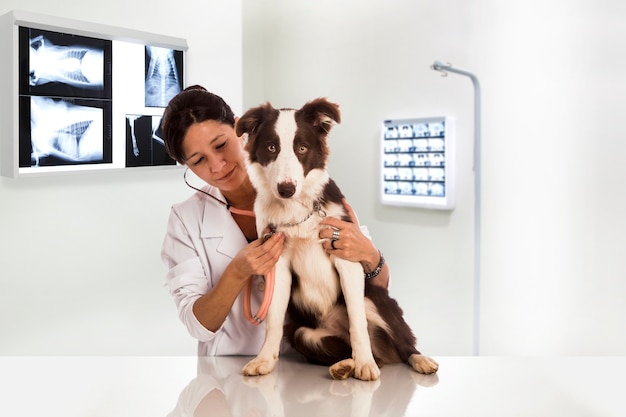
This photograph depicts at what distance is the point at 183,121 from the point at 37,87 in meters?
1.14

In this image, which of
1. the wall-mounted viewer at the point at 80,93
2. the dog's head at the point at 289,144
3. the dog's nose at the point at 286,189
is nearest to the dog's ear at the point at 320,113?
the dog's head at the point at 289,144

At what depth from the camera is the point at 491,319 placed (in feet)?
8.39

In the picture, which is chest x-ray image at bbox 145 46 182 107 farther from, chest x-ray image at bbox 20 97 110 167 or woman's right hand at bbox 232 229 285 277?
woman's right hand at bbox 232 229 285 277

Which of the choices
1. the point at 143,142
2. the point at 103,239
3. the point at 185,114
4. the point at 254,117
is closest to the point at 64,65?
the point at 143,142

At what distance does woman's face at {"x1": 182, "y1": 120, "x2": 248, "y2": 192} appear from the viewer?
1107mm

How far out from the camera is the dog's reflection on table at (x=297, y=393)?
2.73ft

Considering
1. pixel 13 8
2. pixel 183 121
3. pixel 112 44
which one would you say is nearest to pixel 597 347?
pixel 183 121

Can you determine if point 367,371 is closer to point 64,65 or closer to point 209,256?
point 209,256

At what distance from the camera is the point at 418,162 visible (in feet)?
8.95

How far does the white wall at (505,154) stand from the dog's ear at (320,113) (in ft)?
5.21

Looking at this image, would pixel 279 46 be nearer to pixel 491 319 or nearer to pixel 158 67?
pixel 158 67

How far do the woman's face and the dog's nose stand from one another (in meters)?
0.24

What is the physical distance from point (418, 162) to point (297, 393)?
197 cm

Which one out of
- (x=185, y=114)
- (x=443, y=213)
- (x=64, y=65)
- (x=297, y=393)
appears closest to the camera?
(x=297, y=393)
